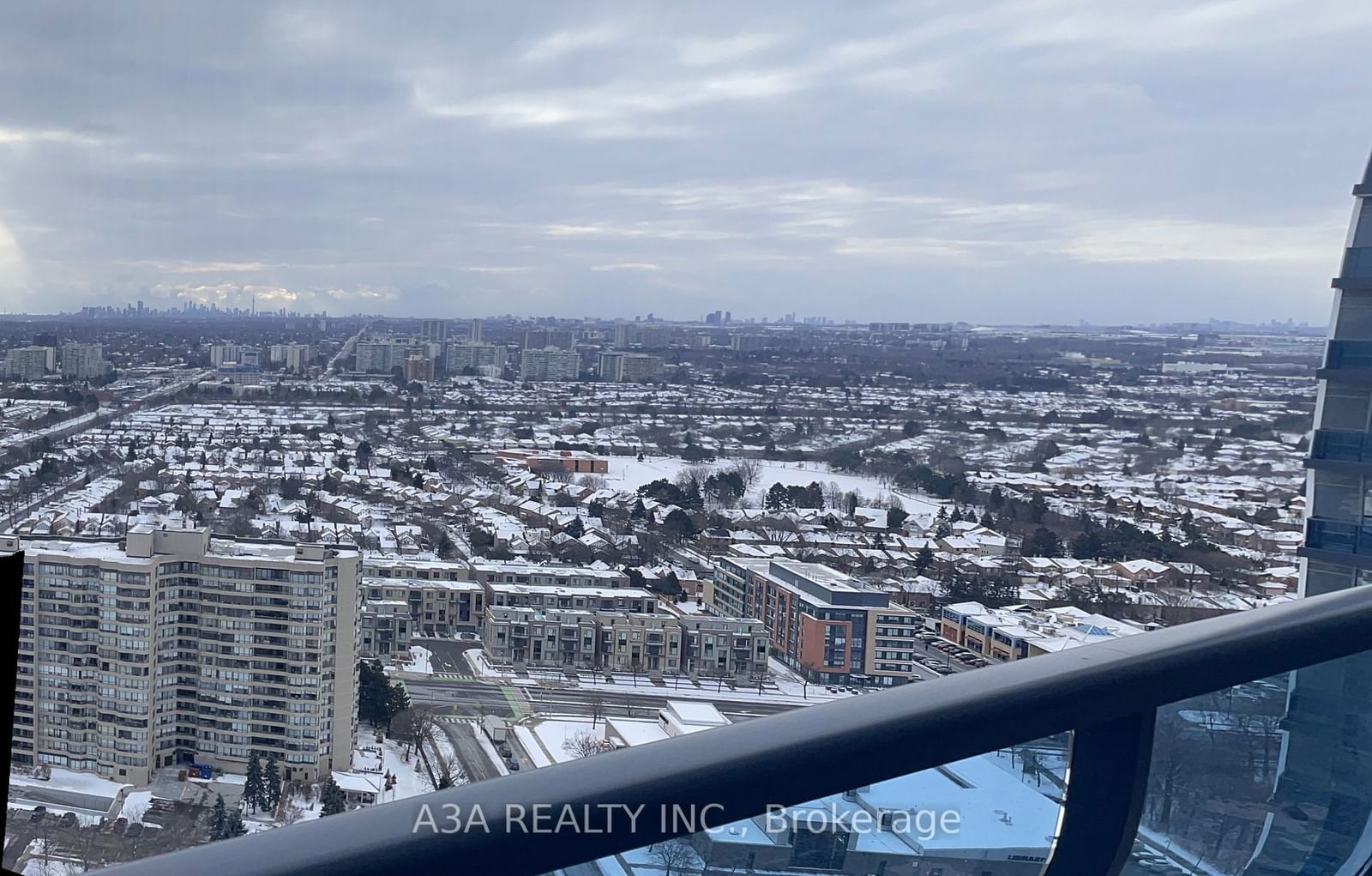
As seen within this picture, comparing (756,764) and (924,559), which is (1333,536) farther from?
(756,764)

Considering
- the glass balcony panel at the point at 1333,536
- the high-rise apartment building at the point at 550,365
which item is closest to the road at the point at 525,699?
the glass balcony panel at the point at 1333,536

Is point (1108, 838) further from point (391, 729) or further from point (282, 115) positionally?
point (282, 115)

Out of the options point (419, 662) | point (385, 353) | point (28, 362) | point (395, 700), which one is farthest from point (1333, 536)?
point (385, 353)

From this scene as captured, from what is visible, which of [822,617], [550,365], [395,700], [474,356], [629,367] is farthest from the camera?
[629,367]

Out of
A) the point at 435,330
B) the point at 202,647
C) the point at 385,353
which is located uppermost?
the point at 435,330

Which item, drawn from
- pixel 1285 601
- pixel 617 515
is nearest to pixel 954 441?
pixel 617 515

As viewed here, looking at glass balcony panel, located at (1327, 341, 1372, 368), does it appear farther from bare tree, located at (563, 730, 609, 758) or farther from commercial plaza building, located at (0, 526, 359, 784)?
commercial plaza building, located at (0, 526, 359, 784)
